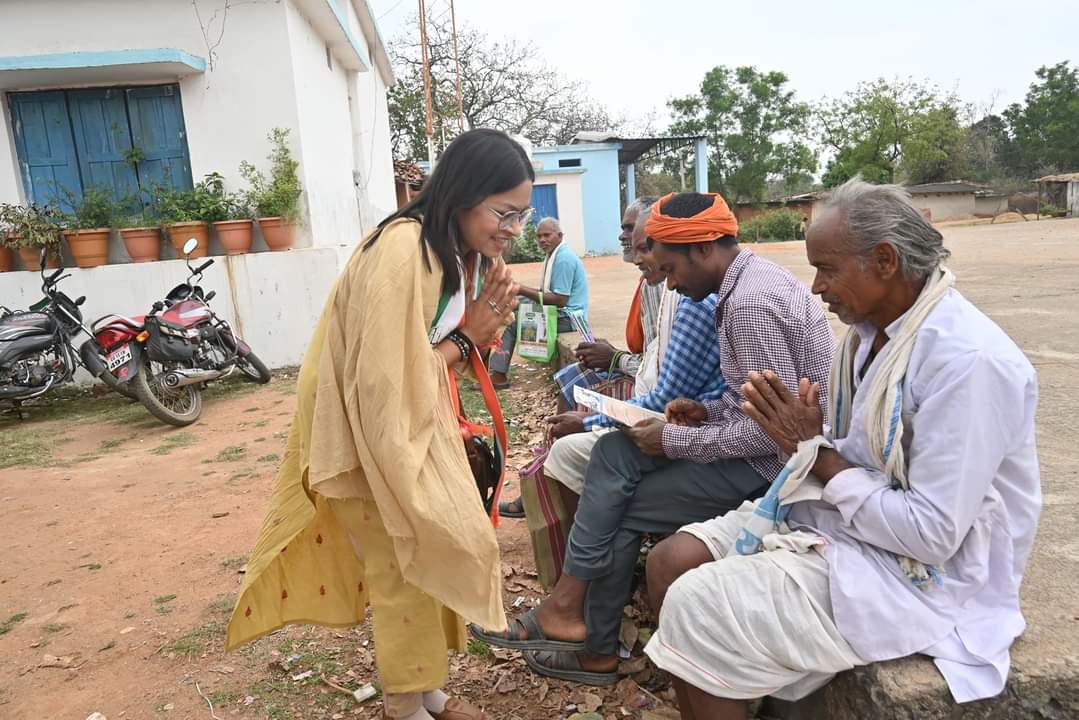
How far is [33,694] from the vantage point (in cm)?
260

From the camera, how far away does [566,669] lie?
2.47 m

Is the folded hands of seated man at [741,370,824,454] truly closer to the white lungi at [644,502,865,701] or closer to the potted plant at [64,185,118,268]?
the white lungi at [644,502,865,701]

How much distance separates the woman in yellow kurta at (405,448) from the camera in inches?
73.6

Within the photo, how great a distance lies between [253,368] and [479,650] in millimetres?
5502

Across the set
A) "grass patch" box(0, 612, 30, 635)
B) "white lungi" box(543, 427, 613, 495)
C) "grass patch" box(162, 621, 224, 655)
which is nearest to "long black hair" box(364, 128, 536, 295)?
"white lungi" box(543, 427, 613, 495)

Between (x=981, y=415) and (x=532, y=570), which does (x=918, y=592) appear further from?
(x=532, y=570)

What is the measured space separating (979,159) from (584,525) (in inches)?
1930

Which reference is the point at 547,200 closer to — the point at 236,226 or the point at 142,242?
the point at 236,226

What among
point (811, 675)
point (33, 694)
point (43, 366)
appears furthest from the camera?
point (43, 366)

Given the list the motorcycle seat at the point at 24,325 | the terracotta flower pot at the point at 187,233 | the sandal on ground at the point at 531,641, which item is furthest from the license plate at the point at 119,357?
the sandal on ground at the point at 531,641

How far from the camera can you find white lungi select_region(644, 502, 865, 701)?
1612 millimetres

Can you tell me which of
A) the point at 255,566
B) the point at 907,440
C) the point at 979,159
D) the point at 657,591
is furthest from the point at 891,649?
the point at 979,159

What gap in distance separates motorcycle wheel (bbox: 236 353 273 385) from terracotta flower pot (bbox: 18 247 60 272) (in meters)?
2.25

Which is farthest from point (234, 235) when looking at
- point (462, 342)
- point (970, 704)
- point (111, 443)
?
point (970, 704)
